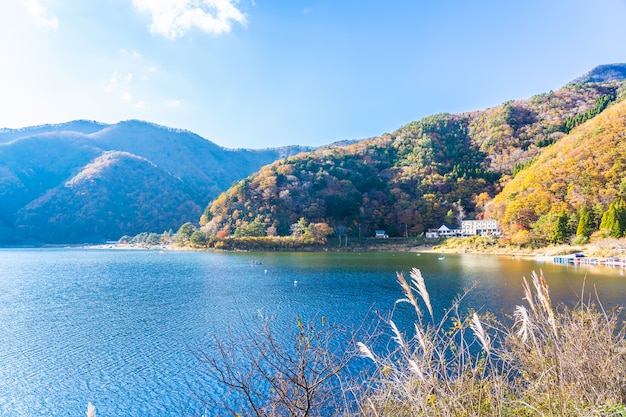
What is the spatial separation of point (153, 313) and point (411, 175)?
74494 mm

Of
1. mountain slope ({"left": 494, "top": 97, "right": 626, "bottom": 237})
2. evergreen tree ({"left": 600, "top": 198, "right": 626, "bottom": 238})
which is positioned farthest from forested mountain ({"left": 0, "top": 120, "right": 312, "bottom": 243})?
evergreen tree ({"left": 600, "top": 198, "right": 626, "bottom": 238})

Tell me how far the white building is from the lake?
3558 cm

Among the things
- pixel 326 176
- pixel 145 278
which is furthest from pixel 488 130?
A: pixel 145 278

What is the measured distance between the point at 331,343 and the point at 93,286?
23.4m

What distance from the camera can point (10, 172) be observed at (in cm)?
12300

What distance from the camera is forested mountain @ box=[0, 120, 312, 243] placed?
10900cm

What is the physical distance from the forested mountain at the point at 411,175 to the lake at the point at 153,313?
39392mm

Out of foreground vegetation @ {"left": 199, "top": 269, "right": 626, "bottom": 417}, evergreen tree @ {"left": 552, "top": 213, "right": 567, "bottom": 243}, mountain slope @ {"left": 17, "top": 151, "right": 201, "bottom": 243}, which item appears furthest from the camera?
mountain slope @ {"left": 17, "top": 151, "right": 201, "bottom": 243}

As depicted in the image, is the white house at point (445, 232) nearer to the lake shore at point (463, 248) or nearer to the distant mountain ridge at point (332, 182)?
the distant mountain ridge at point (332, 182)

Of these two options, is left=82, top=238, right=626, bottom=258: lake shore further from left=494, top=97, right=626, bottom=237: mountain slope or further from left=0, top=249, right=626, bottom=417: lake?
left=0, top=249, right=626, bottom=417: lake

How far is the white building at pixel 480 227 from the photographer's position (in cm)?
6669

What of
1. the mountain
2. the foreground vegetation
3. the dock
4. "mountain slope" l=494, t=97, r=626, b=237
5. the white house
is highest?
the mountain

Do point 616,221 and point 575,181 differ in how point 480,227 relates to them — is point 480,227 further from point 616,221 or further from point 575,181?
point 616,221

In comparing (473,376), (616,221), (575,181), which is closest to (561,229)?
(616,221)
